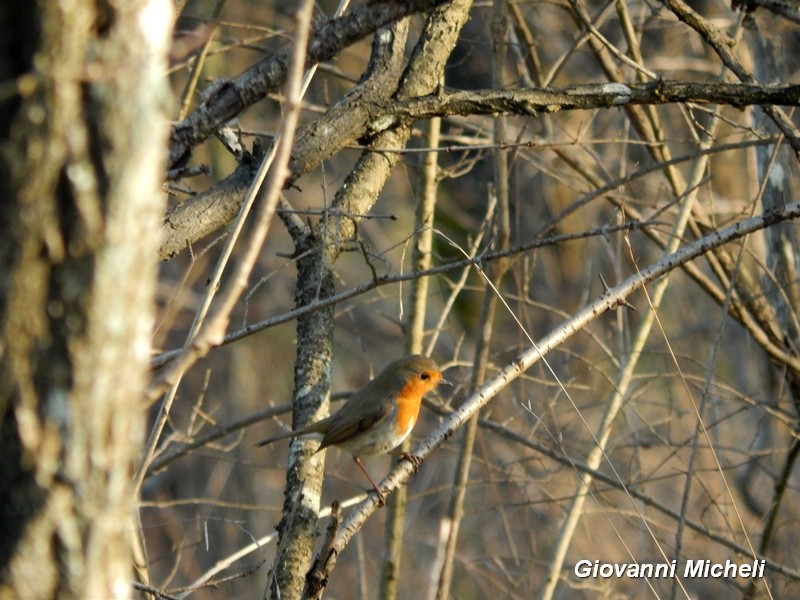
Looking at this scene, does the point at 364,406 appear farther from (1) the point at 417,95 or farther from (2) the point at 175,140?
(2) the point at 175,140

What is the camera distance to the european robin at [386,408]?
426 centimetres

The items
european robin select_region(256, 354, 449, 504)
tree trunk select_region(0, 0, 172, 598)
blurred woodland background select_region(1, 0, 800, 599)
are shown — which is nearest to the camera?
tree trunk select_region(0, 0, 172, 598)

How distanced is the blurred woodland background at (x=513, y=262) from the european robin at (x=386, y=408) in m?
0.20

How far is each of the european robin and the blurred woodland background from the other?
0.20 metres

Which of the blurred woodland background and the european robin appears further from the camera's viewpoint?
the european robin

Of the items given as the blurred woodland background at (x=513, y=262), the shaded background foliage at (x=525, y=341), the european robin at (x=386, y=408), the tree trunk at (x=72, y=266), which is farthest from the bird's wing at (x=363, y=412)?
the tree trunk at (x=72, y=266)

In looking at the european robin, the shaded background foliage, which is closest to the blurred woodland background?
the shaded background foliage

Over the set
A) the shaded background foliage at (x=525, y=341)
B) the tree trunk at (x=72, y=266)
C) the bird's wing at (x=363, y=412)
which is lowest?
the tree trunk at (x=72, y=266)

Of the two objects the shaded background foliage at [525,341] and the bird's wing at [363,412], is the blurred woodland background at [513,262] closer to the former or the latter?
the shaded background foliage at [525,341]

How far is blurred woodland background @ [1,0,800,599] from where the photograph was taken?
8.96 feet

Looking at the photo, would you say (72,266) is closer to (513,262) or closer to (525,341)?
Result: (513,262)

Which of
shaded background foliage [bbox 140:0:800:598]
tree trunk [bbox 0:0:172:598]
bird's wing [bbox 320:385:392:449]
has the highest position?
shaded background foliage [bbox 140:0:800:598]

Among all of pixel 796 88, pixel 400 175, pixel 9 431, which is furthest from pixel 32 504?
pixel 400 175

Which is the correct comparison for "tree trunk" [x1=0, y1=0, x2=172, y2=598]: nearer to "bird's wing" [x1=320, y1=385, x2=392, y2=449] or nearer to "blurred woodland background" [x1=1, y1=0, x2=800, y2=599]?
"blurred woodland background" [x1=1, y1=0, x2=800, y2=599]
